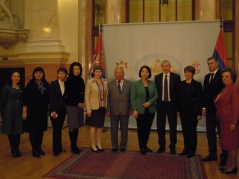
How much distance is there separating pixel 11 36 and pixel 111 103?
379 cm

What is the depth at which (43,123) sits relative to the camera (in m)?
4.21

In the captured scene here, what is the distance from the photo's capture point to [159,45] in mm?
5832

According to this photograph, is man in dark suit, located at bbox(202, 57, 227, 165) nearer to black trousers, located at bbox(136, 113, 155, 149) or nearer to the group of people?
the group of people

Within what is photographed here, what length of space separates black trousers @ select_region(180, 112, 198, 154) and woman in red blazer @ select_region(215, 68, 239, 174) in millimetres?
617

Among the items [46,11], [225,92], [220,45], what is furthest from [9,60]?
[225,92]

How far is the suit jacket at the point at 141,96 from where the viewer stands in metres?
4.23

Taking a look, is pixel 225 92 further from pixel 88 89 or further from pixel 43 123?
pixel 43 123

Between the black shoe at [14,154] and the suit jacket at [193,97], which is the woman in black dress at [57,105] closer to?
the black shoe at [14,154]

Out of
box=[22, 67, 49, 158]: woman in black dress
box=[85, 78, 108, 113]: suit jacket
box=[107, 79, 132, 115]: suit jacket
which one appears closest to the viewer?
box=[22, 67, 49, 158]: woman in black dress

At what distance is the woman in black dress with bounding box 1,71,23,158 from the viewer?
405cm

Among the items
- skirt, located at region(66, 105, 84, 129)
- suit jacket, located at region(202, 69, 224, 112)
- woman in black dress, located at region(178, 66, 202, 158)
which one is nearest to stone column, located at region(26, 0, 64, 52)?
skirt, located at region(66, 105, 84, 129)

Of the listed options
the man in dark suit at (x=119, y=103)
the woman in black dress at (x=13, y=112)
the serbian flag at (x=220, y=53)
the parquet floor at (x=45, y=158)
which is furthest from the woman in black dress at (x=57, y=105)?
the serbian flag at (x=220, y=53)

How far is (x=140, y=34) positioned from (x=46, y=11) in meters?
2.46

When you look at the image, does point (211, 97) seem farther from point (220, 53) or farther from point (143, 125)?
point (220, 53)
